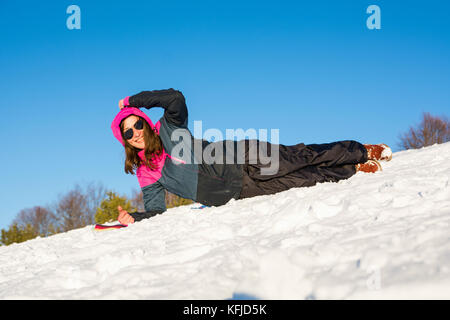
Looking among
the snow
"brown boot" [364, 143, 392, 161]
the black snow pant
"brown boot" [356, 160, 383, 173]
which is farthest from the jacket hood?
"brown boot" [364, 143, 392, 161]

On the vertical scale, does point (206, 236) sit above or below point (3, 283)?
above

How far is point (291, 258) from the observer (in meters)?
1.62

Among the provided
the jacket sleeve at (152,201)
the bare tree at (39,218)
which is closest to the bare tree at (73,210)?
the bare tree at (39,218)

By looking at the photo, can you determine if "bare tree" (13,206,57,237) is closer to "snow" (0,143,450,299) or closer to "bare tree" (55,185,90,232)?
"bare tree" (55,185,90,232)

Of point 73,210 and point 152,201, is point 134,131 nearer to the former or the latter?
point 152,201

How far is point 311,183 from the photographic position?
12.8 feet

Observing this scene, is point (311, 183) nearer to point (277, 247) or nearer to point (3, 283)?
point (277, 247)

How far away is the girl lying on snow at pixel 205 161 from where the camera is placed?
12.4 feet

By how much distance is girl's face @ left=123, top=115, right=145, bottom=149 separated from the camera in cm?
379
